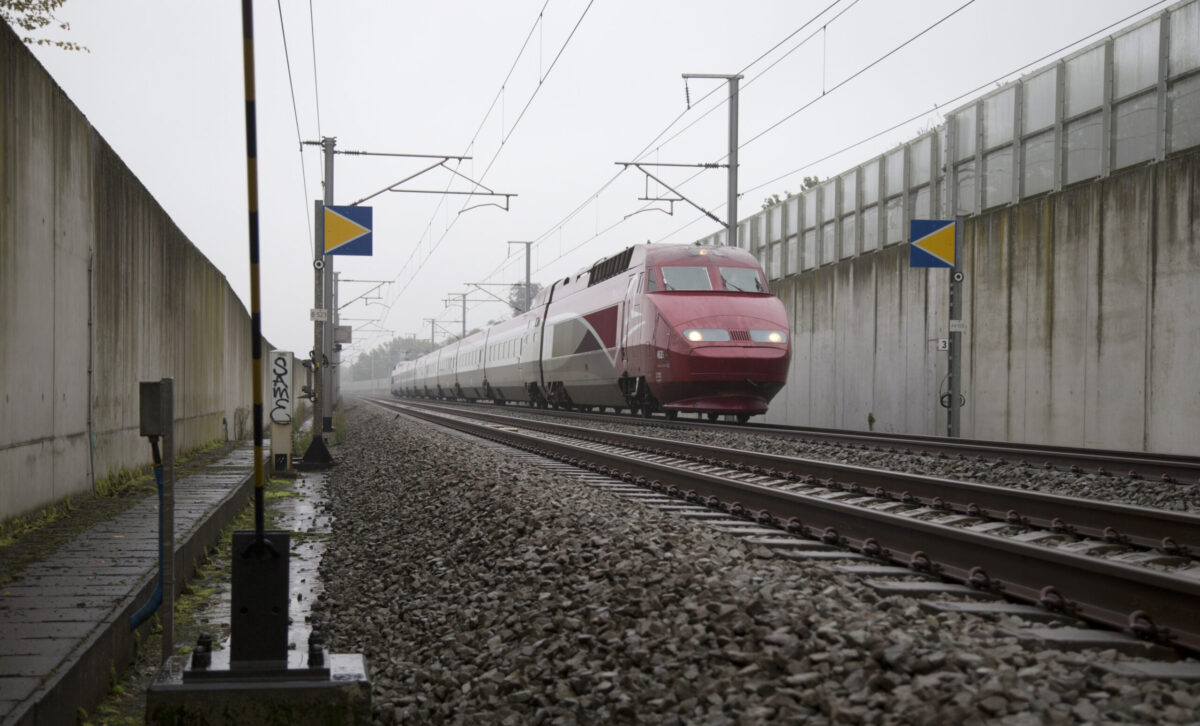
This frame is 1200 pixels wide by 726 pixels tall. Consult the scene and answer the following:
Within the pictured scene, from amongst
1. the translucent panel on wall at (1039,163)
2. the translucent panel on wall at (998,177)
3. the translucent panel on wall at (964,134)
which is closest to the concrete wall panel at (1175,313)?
the translucent panel on wall at (1039,163)

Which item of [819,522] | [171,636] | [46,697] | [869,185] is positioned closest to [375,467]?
[819,522]

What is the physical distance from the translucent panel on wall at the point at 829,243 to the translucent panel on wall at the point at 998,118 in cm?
631

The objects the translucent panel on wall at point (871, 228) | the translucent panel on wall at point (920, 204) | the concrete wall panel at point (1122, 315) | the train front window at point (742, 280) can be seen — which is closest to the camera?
the concrete wall panel at point (1122, 315)

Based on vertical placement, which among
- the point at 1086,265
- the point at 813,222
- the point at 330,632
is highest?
the point at 813,222

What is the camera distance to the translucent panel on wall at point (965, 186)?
61.8 ft

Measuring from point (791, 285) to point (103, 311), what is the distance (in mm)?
20253

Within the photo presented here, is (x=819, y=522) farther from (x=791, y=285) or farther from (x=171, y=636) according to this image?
(x=791, y=285)

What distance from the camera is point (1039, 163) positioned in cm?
1680

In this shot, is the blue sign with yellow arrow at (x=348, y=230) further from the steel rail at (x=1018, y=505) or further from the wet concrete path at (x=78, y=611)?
the wet concrete path at (x=78, y=611)

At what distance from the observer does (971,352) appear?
18.0m

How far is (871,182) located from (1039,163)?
20.2 ft

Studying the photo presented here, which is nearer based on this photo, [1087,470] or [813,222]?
[1087,470]

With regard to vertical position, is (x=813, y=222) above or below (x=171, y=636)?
above

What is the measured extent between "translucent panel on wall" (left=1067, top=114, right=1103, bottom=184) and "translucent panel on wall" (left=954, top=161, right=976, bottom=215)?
2750 mm
